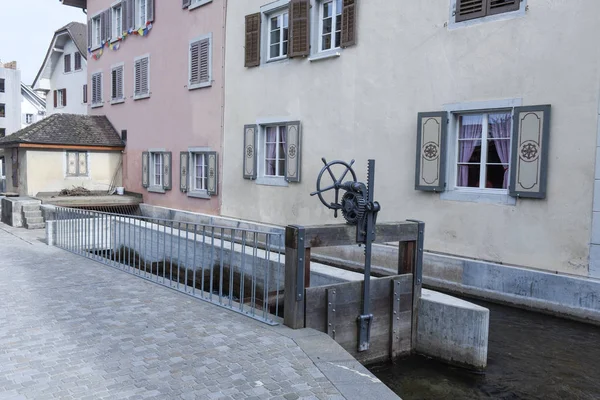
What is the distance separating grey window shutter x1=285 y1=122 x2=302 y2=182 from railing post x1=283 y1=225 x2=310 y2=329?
715 cm

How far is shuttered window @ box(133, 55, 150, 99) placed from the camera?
768 inches

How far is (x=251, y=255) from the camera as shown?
8523 millimetres

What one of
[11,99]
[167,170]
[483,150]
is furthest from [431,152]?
[11,99]

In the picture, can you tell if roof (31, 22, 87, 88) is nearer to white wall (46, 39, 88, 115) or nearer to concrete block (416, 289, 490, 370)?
white wall (46, 39, 88, 115)

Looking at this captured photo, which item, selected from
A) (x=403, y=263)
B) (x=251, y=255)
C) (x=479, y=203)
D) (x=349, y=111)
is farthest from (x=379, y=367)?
(x=349, y=111)

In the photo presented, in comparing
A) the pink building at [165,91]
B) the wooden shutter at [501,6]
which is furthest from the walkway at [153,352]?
the pink building at [165,91]

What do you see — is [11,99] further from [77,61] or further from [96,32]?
[96,32]

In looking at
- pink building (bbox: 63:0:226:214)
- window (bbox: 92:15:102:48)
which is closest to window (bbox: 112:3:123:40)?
pink building (bbox: 63:0:226:214)

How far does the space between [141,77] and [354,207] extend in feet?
52.7

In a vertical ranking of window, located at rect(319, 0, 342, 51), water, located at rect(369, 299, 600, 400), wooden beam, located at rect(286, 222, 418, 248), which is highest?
window, located at rect(319, 0, 342, 51)

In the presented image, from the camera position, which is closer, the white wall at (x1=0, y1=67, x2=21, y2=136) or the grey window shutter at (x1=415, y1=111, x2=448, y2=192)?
the grey window shutter at (x1=415, y1=111, x2=448, y2=192)

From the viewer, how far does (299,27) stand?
12539 mm

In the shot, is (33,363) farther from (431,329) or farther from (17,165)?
(17,165)

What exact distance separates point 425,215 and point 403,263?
12.0ft
